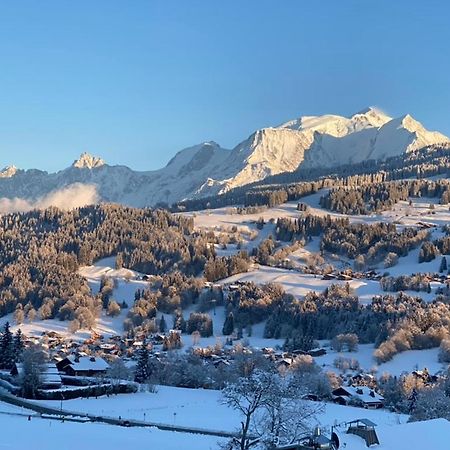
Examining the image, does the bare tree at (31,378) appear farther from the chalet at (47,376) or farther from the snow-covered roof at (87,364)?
the snow-covered roof at (87,364)

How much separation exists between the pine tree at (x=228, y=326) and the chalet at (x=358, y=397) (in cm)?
5003

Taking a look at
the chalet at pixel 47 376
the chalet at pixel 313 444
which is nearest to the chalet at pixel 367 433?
the chalet at pixel 313 444

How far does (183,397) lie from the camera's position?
6000cm

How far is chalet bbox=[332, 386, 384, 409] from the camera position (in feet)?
221

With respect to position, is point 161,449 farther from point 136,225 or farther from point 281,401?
point 136,225

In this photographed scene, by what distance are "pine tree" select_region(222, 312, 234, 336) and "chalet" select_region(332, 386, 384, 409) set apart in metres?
50.0

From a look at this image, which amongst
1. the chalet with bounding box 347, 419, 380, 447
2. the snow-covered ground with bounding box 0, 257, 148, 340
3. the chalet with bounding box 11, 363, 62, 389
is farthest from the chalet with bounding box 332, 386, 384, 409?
the snow-covered ground with bounding box 0, 257, 148, 340

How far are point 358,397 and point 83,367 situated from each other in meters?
28.4

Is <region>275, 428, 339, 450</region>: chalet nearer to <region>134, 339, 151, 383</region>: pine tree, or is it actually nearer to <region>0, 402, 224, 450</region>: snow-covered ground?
<region>0, 402, 224, 450</region>: snow-covered ground

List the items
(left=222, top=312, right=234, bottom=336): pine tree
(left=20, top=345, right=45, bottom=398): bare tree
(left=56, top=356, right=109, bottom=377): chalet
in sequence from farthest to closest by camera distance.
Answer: (left=222, top=312, right=234, bottom=336): pine tree
(left=56, top=356, right=109, bottom=377): chalet
(left=20, top=345, right=45, bottom=398): bare tree

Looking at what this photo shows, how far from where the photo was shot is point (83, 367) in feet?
242

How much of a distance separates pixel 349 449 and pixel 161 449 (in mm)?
9489

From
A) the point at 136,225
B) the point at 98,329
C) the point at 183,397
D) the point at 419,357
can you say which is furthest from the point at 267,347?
the point at 136,225

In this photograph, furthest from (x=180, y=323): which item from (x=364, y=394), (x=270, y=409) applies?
(x=270, y=409)
